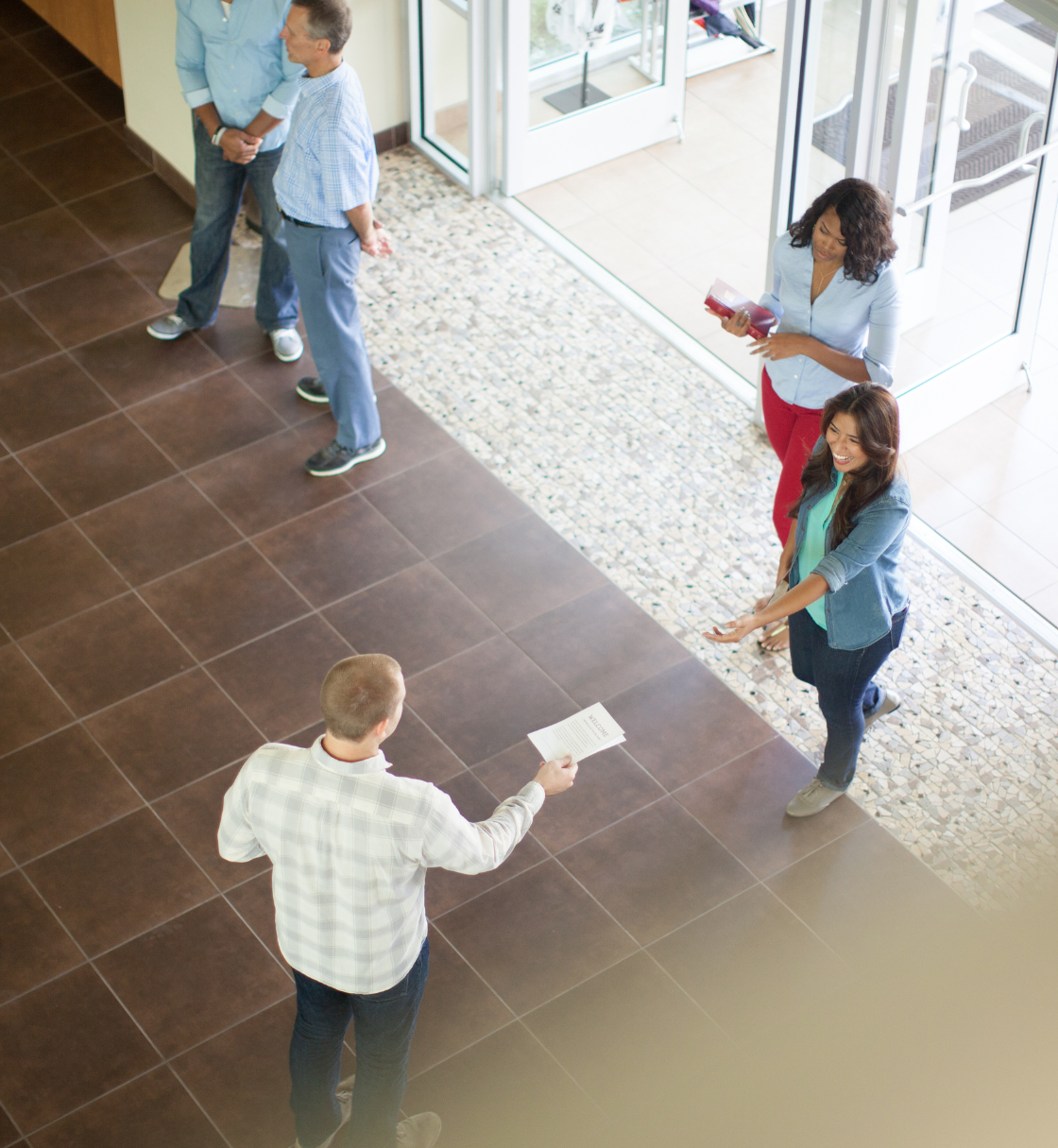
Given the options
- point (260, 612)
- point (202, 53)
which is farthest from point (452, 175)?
point (260, 612)

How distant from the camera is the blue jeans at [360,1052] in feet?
7.72

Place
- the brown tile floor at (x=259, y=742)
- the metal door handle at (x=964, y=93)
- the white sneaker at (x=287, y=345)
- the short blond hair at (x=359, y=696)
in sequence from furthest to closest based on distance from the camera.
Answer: the white sneaker at (x=287, y=345), the metal door handle at (x=964, y=93), the brown tile floor at (x=259, y=742), the short blond hair at (x=359, y=696)

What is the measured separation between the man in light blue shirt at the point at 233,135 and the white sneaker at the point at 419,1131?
300cm

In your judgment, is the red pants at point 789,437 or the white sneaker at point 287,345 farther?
the white sneaker at point 287,345

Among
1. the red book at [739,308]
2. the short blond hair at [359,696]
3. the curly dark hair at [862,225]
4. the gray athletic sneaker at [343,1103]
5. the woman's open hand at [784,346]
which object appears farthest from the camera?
the red book at [739,308]

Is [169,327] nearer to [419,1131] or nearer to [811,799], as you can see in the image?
[811,799]

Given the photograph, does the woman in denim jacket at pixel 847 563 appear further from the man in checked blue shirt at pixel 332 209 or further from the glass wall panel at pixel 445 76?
the glass wall panel at pixel 445 76

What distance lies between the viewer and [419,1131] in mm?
2775

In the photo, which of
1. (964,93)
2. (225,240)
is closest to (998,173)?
(964,93)

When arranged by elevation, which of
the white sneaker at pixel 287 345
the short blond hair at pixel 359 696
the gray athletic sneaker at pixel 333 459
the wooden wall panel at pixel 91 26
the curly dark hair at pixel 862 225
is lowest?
the gray athletic sneaker at pixel 333 459

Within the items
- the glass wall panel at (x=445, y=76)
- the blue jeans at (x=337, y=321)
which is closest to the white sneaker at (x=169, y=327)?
the blue jeans at (x=337, y=321)

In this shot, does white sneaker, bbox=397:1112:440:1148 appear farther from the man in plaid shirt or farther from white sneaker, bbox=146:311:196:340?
white sneaker, bbox=146:311:196:340

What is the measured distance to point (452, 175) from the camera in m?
5.95

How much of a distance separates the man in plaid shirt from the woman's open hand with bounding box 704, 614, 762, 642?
0.81 meters
